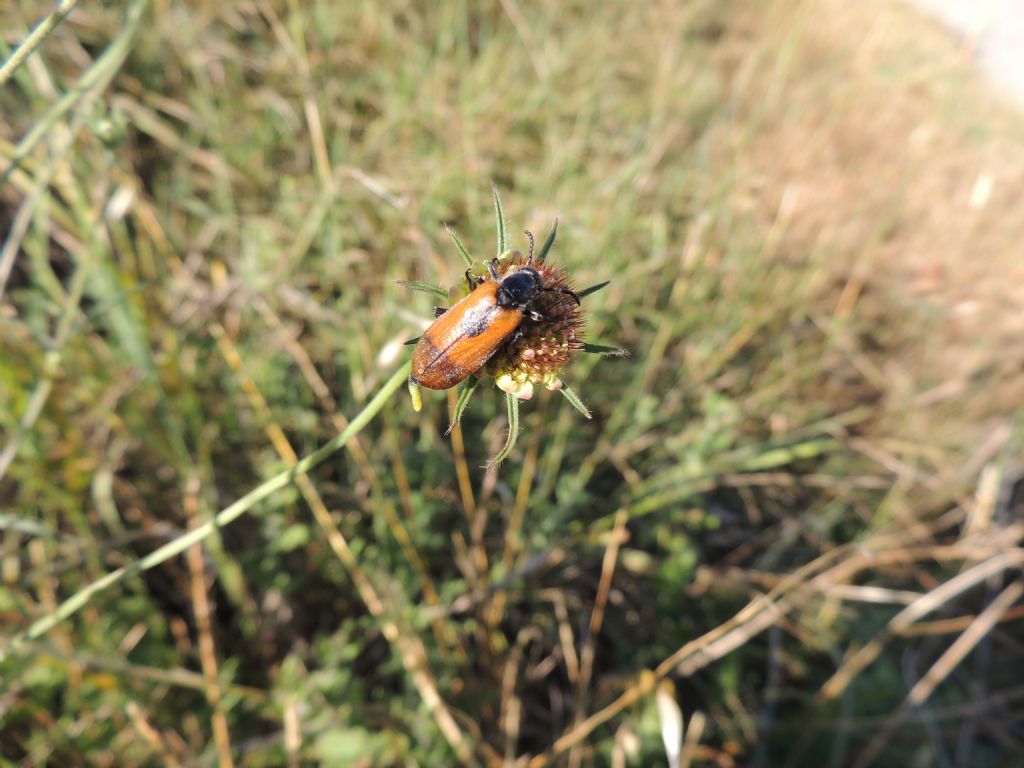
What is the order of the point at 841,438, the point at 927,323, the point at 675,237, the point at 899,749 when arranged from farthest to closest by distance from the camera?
the point at 927,323 → the point at 675,237 → the point at 841,438 → the point at 899,749

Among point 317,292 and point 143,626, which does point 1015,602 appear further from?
point 143,626

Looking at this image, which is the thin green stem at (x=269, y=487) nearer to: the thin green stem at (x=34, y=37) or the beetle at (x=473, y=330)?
the beetle at (x=473, y=330)

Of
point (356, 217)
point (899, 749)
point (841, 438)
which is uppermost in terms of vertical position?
point (356, 217)

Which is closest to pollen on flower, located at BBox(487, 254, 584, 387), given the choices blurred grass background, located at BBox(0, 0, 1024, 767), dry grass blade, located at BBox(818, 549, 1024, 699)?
blurred grass background, located at BBox(0, 0, 1024, 767)

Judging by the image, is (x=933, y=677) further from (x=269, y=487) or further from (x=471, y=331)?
(x=269, y=487)

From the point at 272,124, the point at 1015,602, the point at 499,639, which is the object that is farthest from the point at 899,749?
the point at 272,124

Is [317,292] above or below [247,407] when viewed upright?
above

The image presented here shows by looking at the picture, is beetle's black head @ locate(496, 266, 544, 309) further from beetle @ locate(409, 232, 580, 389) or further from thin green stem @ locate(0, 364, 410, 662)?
thin green stem @ locate(0, 364, 410, 662)
